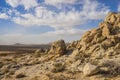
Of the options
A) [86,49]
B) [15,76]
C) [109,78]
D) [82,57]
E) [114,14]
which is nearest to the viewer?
[109,78]

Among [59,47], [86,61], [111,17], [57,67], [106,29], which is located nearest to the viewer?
[57,67]

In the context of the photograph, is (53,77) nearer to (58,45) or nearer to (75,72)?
Result: (75,72)

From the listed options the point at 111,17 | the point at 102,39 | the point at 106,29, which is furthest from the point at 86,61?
the point at 111,17

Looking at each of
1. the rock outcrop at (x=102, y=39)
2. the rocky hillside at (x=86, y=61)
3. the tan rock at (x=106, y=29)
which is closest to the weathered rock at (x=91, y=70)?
the rocky hillside at (x=86, y=61)

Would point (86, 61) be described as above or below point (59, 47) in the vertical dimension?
below

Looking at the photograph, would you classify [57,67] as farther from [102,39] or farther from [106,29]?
[106,29]

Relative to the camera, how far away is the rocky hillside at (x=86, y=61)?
24.2 m

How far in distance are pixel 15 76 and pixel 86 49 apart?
1036 cm

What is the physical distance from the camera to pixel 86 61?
27.9 m

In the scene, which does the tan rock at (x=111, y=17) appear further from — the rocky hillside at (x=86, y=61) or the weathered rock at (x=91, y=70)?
the weathered rock at (x=91, y=70)

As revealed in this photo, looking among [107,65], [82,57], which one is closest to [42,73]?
[82,57]

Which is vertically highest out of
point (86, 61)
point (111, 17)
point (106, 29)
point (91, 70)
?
point (111, 17)

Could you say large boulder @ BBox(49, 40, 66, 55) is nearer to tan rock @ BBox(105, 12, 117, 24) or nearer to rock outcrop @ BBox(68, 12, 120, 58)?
rock outcrop @ BBox(68, 12, 120, 58)

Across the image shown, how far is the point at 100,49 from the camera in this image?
3086 cm
